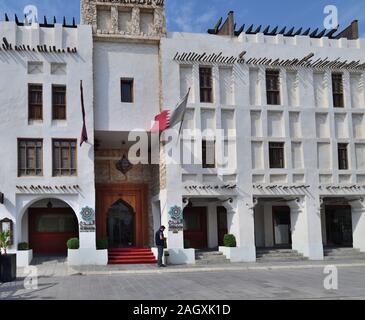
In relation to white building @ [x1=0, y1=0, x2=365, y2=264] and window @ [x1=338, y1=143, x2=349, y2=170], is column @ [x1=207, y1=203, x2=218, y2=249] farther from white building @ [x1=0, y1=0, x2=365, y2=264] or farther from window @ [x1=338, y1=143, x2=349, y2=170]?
window @ [x1=338, y1=143, x2=349, y2=170]

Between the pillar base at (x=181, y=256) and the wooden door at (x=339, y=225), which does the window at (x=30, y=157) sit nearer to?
the pillar base at (x=181, y=256)

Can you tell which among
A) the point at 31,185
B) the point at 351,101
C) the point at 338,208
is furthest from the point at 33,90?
the point at 338,208

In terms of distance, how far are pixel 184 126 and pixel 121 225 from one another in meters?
6.41

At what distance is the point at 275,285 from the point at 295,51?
1397 cm

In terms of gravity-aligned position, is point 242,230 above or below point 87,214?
below

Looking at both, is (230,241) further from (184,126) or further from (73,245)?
(73,245)

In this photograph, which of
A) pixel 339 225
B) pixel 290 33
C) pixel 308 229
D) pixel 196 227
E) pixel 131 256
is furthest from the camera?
pixel 339 225

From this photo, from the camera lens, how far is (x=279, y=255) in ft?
82.9

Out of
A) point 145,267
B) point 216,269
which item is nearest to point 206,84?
point 216,269

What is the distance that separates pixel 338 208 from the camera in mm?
31031

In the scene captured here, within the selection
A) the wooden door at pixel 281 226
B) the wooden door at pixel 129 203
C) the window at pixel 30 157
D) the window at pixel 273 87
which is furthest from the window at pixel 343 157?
the window at pixel 30 157

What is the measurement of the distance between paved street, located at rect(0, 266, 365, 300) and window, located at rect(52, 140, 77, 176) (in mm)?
5262

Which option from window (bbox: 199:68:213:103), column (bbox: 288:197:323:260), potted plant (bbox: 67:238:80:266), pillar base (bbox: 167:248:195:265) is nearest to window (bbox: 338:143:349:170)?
column (bbox: 288:197:323:260)
